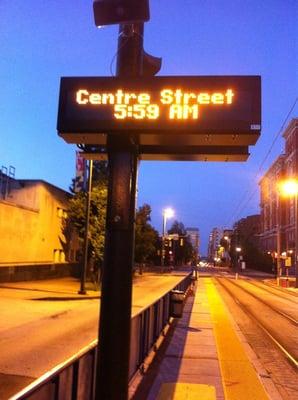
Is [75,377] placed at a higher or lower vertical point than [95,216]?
A: lower

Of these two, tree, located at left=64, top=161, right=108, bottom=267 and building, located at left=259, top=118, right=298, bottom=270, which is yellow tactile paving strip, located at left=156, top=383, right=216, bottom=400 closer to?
tree, located at left=64, top=161, right=108, bottom=267

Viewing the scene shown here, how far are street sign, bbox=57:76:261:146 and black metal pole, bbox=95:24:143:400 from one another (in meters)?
0.25

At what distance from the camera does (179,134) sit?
5531 mm

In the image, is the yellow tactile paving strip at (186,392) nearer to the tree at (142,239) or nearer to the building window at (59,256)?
the building window at (59,256)

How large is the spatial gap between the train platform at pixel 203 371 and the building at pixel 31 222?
817 inches

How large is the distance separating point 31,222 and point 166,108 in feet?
A: 108

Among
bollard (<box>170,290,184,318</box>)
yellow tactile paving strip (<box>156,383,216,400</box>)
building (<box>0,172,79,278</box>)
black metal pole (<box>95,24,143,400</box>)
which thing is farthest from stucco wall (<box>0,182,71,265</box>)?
black metal pole (<box>95,24,143,400</box>)

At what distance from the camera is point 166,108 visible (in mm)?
5539

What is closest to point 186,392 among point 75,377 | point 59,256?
point 75,377

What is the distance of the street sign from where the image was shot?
5.46m

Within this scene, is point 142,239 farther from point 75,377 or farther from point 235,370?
point 75,377

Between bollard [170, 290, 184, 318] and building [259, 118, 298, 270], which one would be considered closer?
bollard [170, 290, 184, 318]

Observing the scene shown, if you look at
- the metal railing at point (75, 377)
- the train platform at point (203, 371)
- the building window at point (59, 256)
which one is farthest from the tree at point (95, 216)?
the metal railing at point (75, 377)

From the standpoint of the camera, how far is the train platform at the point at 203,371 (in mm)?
7992
